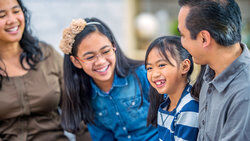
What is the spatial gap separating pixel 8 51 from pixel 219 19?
4.30 ft

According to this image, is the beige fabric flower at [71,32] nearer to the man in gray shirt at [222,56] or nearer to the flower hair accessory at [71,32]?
the flower hair accessory at [71,32]

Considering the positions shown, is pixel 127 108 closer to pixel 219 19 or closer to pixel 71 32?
pixel 71 32

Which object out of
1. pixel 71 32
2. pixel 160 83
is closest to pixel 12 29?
pixel 71 32

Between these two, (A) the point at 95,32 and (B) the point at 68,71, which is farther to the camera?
(B) the point at 68,71

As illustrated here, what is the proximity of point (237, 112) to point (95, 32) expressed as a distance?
0.84 meters

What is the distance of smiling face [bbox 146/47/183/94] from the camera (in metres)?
1.09

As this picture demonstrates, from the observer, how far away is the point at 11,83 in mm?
1555

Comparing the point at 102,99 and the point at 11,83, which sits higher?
the point at 11,83

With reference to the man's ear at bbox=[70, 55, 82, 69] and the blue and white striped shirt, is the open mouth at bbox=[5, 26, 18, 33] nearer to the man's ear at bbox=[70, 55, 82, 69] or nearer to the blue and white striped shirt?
the man's ear at bbox=[70, 55, 82, 69]

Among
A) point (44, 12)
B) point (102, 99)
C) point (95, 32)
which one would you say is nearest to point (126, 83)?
point (102, 99)

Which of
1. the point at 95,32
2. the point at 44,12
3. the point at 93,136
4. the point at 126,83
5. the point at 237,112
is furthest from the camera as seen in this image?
the point at 44,12

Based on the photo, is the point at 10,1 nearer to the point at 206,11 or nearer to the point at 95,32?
the point at 95,32

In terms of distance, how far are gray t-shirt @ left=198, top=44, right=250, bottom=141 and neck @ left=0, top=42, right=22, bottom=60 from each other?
1233 millimetres

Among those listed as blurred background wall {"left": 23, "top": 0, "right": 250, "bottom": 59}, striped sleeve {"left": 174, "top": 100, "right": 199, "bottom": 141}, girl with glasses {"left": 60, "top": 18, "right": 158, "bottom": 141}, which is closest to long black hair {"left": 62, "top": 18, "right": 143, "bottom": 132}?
girl with glasses {"left": 60, "top": 18, "right": 158, "bottom": 141}
